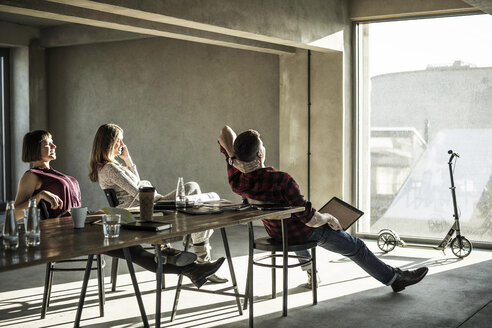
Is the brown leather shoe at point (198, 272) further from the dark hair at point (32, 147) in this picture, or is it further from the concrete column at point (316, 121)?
the concrete column at point (316, 121)

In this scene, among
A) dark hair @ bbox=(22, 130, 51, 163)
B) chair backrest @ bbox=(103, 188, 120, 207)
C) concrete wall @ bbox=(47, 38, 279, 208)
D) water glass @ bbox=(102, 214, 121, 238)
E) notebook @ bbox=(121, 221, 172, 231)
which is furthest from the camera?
concrete wall @ bbox=(47, 38, 279, 208)

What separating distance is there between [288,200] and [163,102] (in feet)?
17.8

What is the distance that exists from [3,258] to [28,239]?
0.90 ft

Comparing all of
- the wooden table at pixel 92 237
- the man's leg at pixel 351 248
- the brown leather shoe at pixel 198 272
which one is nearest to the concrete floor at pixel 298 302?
the man's leg at pixel 351 248

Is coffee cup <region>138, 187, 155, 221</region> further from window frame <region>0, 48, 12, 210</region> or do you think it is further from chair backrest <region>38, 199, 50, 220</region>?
window frame <region>0, 48, 12, 210</region>

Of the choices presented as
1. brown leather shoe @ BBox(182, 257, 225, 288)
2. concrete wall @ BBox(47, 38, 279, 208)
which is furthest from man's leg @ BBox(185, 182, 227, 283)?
concrete wall @ BBox(47, 38, 279, 208)

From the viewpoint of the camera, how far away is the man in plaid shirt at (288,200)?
4230 millimetres

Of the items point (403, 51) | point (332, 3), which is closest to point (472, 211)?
point (403, 51)

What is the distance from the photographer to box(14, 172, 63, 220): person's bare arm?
13.9 feet

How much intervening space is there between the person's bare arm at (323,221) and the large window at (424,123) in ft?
10.1

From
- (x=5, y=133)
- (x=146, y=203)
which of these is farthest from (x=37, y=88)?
(x=146, y=203)

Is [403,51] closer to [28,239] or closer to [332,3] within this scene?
[332,3]

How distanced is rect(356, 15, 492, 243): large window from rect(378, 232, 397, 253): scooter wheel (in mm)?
799

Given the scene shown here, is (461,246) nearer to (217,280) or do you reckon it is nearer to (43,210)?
(217,280)
